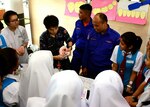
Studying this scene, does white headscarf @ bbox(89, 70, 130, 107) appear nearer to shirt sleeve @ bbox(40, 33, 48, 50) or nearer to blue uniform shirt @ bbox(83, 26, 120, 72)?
blue uniform shirt @ bbox(83, 26, 120, 72)

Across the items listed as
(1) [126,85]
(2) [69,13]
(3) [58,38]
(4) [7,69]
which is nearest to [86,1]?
(2) [69,13]

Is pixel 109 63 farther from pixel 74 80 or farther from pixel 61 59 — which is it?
pixel 74 80

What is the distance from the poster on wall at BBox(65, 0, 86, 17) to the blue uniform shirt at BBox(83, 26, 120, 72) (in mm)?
1384

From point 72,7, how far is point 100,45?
5.43 feet

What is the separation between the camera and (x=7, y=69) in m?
1.64

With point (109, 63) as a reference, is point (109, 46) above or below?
above

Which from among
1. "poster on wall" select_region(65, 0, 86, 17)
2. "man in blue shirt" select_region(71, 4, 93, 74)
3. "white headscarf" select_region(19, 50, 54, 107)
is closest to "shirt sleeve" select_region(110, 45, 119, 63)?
"man in blue shirt" select_region(71, 4, 93, 74)

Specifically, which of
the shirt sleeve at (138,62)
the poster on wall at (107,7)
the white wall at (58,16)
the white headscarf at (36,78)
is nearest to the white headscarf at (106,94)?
the white headscarf at (36,78)

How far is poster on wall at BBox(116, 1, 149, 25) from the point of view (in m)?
3.05

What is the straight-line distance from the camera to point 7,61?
5.31 feet

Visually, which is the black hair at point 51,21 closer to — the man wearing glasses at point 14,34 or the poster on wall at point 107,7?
the man wearing glasses at point 14,34

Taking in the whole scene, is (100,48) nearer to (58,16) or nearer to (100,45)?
(100,45)

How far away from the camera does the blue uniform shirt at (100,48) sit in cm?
241

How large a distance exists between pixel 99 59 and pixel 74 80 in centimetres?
124
